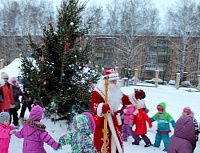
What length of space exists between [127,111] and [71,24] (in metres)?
2.83

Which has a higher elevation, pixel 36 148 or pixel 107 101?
pixel 107 101

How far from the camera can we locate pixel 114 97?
4.19 metres

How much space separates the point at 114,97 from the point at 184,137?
1.44 meters

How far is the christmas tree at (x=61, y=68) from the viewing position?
5.61 meters

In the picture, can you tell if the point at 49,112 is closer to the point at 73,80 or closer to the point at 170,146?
the point at 73,80

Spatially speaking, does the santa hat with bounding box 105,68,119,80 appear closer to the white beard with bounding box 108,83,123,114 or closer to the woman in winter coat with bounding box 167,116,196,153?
the white beard with bounding box 108,83,123,114

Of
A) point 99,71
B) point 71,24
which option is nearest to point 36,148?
point 71,24

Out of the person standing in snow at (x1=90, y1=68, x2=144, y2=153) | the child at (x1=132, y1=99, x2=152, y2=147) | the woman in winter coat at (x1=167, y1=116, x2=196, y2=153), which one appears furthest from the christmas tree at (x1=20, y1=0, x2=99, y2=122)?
the woman in winter coat at (x1=167, y1=116, x2=196, y2=153)

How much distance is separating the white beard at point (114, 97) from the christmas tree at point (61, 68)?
1611mm

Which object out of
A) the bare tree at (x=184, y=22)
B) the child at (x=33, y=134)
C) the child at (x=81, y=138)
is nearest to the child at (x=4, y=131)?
the child at (x=33, y=134)

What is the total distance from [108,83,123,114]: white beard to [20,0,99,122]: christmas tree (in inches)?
63.4

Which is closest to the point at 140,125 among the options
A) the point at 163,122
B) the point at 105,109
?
the point at 163,122

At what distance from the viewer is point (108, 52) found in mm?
31766

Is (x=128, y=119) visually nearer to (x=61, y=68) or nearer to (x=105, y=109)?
(x=61, y=68)
